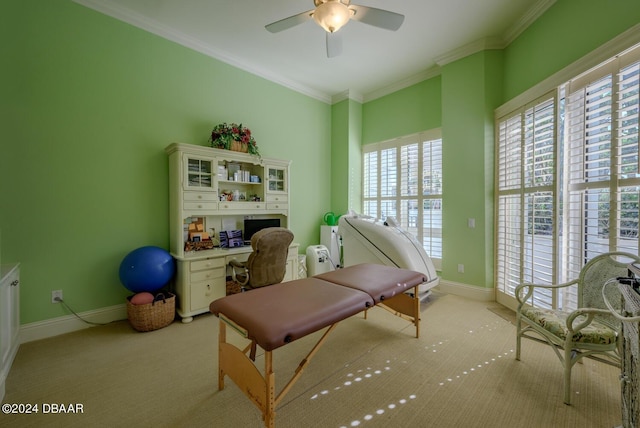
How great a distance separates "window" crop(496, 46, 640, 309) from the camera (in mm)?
1885

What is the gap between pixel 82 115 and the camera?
259cm

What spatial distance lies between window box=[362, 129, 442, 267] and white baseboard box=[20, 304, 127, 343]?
4093mm

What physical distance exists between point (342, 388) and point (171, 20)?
4.11 metres

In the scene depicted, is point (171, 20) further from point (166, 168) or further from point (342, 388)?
point (342, 388)

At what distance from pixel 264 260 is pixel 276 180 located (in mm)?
1549

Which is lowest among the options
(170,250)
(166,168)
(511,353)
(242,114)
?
(511,353)

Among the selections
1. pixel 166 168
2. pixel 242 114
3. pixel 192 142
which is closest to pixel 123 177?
pixel 166 168

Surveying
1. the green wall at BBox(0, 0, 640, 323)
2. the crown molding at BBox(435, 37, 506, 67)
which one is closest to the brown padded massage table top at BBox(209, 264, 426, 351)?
the green wall at BBox(0, 0, 640, 323)

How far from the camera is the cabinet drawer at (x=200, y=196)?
9.76ft

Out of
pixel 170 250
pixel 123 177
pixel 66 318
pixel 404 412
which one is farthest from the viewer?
pixel 170 250

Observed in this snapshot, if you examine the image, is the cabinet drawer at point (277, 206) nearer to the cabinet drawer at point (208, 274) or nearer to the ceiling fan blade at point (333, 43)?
the cabinet drawer at point (208, 274)

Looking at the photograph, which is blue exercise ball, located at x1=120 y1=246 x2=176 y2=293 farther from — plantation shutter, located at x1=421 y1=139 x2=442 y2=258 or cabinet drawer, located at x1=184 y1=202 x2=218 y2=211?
plantation shutter, located at x1=421 y1=139 x2=442 y2=258

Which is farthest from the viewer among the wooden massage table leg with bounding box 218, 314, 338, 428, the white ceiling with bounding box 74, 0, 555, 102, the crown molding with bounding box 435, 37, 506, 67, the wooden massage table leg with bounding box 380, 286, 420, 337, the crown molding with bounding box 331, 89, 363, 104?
the crown molding with bounding box 331, 89, 363, 104

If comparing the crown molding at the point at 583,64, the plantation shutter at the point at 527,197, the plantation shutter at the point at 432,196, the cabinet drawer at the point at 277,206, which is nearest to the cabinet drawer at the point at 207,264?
the cabinet drawer at the point at 277,206
